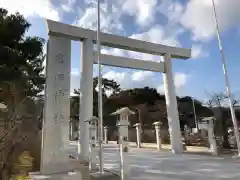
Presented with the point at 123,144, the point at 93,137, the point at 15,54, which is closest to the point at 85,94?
the point at 93,137

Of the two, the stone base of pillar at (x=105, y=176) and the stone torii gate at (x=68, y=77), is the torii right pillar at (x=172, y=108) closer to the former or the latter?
the stone torii gate at (x=68, y=77)

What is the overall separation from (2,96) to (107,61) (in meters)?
4.25

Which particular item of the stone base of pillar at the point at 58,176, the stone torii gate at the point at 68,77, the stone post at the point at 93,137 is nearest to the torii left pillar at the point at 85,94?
the stone torii gate at the point at 68,77

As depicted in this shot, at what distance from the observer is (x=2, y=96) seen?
8133mm

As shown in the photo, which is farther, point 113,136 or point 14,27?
point 113,136

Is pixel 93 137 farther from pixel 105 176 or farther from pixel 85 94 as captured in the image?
pixel 85 94

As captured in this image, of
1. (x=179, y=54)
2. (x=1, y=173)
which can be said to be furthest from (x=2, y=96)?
(x=179, y=54)

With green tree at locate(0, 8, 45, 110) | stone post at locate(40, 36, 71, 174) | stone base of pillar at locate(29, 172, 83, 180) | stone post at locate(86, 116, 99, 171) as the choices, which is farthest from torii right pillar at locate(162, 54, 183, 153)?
stone base of pillar at locate(29, 172, 83, 180)

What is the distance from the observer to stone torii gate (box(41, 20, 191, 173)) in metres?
4.69

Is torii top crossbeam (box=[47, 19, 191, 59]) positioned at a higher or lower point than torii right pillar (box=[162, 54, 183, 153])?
higher

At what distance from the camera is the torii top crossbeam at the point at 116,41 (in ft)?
24.8

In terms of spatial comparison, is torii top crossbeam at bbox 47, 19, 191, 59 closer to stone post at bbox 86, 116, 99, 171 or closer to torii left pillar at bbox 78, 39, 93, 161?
torii left pillar at bbox 78, 39, 93, 161

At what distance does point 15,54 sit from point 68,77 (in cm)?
276

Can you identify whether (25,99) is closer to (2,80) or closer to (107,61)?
(2,80)
